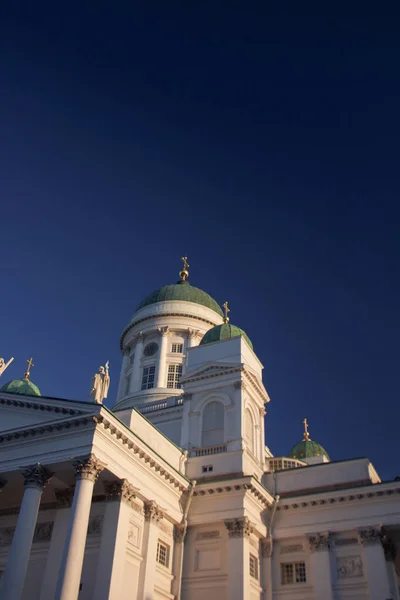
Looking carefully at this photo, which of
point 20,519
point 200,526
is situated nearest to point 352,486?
point 200,526

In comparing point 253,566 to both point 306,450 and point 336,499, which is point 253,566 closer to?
point 336,499

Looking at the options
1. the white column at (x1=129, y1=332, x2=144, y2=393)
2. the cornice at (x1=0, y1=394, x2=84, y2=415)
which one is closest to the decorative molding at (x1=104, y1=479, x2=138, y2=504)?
the cornice at (x1=0, y1=394, x2=84, y2=415)

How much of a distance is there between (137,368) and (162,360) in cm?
204

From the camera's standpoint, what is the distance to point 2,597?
733 inches

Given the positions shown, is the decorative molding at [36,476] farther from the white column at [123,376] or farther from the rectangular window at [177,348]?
the rectangular window at [177,348]

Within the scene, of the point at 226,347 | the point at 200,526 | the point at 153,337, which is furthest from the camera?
the point at 153,337

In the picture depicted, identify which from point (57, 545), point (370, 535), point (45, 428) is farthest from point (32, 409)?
point (370, 535)

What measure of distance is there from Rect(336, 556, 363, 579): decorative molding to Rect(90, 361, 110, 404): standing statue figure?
1266cm

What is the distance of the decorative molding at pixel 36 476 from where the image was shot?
21.8 m

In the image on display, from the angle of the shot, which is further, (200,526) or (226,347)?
(226,347)

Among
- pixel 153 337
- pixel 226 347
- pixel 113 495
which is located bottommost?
pixel 113 495

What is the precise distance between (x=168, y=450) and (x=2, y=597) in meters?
10.7

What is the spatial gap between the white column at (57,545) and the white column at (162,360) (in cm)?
1563

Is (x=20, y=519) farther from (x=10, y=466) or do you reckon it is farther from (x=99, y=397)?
(x=99, y=397)
